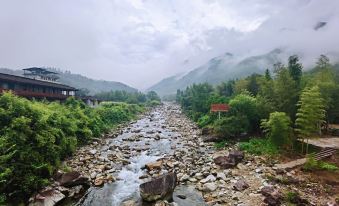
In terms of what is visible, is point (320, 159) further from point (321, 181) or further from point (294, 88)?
point (294, 88)

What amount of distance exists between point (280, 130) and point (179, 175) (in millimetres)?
10397

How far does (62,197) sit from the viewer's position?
54.5 ft

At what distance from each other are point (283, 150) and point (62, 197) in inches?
770

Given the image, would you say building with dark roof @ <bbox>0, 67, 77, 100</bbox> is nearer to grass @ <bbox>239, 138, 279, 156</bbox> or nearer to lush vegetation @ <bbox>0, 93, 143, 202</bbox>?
lush vegetation @ <bbox>0, 93, 143, 202</bbox>

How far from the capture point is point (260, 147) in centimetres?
2617

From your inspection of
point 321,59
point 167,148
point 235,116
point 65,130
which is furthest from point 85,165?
point 321,59

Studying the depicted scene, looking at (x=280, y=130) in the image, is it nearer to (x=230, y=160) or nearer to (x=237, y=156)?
(x=237, y=156)

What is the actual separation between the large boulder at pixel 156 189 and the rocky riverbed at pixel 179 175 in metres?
0.09

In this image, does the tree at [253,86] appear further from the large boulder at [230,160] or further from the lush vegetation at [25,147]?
the lush vegetation at [25,147]

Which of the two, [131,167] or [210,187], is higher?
[210,187]

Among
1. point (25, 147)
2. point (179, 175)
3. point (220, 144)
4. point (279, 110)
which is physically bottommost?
point (179, 175)

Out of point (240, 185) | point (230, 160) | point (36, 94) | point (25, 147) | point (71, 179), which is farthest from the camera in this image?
point (36, 94)

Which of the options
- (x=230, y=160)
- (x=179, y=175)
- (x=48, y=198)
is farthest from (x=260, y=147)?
(x=48, y=198)

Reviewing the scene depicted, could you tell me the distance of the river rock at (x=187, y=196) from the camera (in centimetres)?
1694
